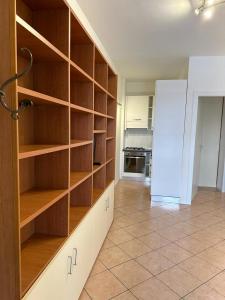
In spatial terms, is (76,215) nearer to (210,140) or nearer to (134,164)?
(134,164)

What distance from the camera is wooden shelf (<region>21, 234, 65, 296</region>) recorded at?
105 cm

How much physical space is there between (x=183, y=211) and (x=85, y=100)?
111 inches

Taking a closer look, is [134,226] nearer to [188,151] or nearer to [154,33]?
[188,151]

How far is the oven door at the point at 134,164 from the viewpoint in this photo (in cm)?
583

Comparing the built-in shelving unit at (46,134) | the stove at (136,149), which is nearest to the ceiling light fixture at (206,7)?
the built-in shelving unit at (46,134)

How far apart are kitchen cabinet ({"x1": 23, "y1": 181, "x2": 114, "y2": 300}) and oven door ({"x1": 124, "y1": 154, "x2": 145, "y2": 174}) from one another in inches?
133

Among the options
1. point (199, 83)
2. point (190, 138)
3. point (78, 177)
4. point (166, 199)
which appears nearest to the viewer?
point (78, 177)

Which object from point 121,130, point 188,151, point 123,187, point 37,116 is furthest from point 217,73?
point 37,116

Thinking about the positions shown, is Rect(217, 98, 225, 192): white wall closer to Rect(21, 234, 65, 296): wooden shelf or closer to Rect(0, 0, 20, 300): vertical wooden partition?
Rect(21, 234, 65, 296): wooden shelf

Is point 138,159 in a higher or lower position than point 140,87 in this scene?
lower

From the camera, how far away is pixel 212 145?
5.25 m

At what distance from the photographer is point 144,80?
19.4 feet

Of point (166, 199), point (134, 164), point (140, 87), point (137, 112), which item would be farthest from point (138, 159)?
point (140, 87)

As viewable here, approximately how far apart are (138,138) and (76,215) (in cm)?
454
